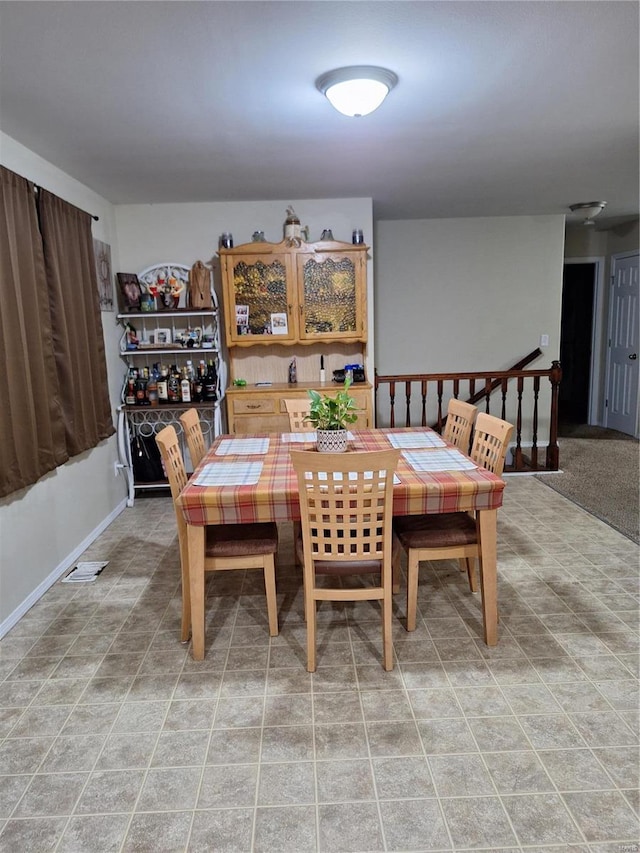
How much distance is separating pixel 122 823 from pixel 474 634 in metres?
1.53

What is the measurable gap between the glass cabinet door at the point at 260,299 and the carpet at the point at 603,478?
253 centimetres

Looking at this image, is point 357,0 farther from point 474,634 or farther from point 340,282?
point 340,282

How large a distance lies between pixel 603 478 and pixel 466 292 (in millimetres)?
2297

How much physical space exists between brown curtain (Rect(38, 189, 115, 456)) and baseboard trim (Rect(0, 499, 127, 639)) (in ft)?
1.99

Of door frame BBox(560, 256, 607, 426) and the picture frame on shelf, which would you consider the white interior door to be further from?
the picture frame on shelf

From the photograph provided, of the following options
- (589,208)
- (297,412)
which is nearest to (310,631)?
(297,412)

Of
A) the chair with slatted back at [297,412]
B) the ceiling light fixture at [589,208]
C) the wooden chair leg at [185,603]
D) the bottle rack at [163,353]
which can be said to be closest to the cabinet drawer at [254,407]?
the bottle rack at [163,353]

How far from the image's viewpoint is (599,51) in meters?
2.10

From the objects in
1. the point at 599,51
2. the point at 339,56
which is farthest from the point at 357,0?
the point at 599,51

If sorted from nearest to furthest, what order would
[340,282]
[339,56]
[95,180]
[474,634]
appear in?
[339,56], [474,634], [95,180], [340,282]

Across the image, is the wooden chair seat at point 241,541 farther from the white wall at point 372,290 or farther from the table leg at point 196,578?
the white wall at point 372,290

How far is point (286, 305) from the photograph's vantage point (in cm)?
439

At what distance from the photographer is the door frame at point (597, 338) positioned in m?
6.57

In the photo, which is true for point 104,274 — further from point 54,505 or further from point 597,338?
point 597,338
